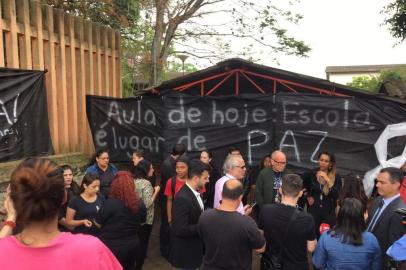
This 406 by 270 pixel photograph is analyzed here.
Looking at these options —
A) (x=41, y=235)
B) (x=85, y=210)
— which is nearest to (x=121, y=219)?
(x=85, y=210)

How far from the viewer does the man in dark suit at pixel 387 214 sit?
336 cm

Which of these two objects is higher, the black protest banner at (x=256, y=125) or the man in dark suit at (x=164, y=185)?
the black protest banner at (x=256, y=125)

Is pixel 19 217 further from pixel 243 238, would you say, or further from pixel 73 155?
pixel 73 155

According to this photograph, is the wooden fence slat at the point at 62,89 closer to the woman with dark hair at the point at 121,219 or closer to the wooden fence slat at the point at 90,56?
the wooden fence slat at the point at 90,56

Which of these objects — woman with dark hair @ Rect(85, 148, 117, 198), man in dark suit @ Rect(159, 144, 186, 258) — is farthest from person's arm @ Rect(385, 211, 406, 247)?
woman with dark hair @ Rect(85, 148, 117, 198)

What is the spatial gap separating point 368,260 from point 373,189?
2902 mm

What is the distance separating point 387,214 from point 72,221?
314 cm

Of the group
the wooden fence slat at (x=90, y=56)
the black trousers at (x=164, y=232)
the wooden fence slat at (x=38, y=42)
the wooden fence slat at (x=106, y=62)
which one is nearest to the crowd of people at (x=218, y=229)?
the black trousers at (x=164, y=232)

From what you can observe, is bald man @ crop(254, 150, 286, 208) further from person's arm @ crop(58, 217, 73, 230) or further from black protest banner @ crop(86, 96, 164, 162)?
person's arm @ crop(58, 217, 73, 230)

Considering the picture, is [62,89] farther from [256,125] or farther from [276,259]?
[276,259]

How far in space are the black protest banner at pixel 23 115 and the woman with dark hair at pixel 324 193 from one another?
13.0 feet

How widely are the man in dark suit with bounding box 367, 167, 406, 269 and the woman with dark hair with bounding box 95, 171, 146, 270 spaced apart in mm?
2281

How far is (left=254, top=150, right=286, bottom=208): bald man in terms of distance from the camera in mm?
5129

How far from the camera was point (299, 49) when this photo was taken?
1519cm
